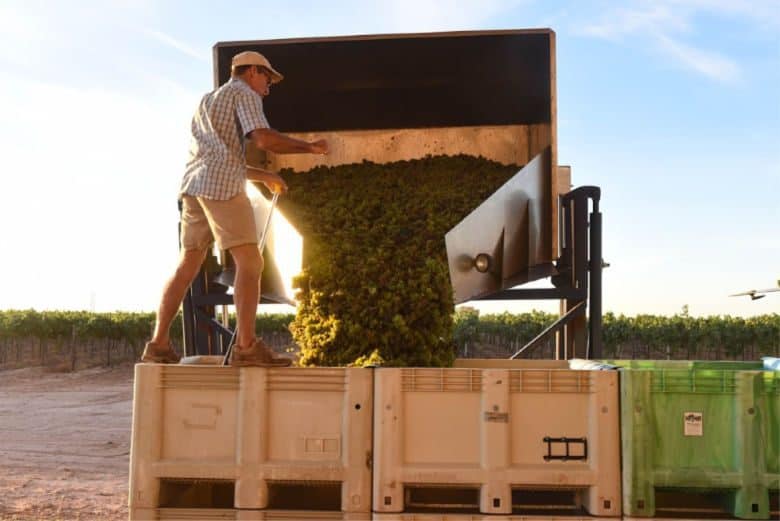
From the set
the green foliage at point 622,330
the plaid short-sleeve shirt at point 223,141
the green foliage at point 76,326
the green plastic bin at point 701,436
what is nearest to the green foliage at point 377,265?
the plaid short-sleeve shirt at point 223,141

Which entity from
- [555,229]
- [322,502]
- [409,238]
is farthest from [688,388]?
[555,229]

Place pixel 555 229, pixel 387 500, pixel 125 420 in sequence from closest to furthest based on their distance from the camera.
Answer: pixel 387 500
pixel 555 229
pixel 125 420

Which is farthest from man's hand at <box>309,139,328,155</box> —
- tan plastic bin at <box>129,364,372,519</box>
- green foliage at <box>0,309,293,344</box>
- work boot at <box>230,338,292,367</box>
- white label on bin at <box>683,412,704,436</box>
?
green foliage at <box>0,309,293,344</box>

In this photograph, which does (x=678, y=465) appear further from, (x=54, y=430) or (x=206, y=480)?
(x=54, y=430)

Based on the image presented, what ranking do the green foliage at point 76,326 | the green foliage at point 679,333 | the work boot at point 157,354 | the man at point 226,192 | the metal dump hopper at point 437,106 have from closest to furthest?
the man at point 226,192
the work boot at point 157,354
the metal dump hopper at point 437,106
the green foliage at point 76,326
the green foliage at point 679,333

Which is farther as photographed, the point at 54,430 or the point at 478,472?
the point at 54,430

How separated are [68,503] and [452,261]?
4.36 m

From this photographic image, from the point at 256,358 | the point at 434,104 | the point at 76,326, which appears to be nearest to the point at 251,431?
the point at 256,358

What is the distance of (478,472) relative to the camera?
125 inches

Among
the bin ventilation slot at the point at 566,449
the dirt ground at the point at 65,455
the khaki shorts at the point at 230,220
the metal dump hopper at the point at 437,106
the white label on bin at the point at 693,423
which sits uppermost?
the metal dump hopper at the point at 437,106

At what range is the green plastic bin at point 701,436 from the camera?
3.18m

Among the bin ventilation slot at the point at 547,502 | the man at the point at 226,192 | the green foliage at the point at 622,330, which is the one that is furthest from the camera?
the green foliage at the point at 622,330

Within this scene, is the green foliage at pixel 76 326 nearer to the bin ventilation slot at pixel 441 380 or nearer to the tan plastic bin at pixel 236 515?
the tan plastic bin at pixel 236 515

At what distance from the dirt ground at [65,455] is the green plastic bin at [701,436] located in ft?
16.2
